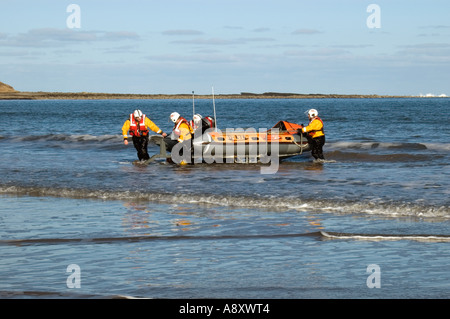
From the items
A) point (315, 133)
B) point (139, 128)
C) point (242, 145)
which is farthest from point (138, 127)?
point (315, 133)

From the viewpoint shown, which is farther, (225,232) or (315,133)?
(315,133)

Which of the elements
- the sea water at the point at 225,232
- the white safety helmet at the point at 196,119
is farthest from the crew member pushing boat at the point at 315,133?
the white safety helmet at the point at 196,119

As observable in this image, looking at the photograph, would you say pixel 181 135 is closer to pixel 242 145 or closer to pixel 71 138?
pixel 242 145

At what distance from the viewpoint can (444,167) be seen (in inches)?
742

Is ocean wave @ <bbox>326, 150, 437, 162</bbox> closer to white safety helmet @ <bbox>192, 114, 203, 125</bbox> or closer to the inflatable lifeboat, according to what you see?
the inflatable lifeboat

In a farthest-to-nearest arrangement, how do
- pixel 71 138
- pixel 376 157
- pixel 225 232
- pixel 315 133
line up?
pixel 71 138
pixel 376 157
pixel 315 133
pixel 225 232

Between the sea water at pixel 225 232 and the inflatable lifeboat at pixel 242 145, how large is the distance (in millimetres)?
883

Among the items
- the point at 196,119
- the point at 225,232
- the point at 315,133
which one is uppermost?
the point at 196,119

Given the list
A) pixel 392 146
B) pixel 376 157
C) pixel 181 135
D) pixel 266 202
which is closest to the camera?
pixel 266 202

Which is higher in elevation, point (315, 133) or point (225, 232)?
point (315, 133)

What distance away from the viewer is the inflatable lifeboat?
779 inches

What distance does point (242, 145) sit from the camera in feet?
65.7

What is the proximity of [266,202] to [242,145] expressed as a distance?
7480mm
